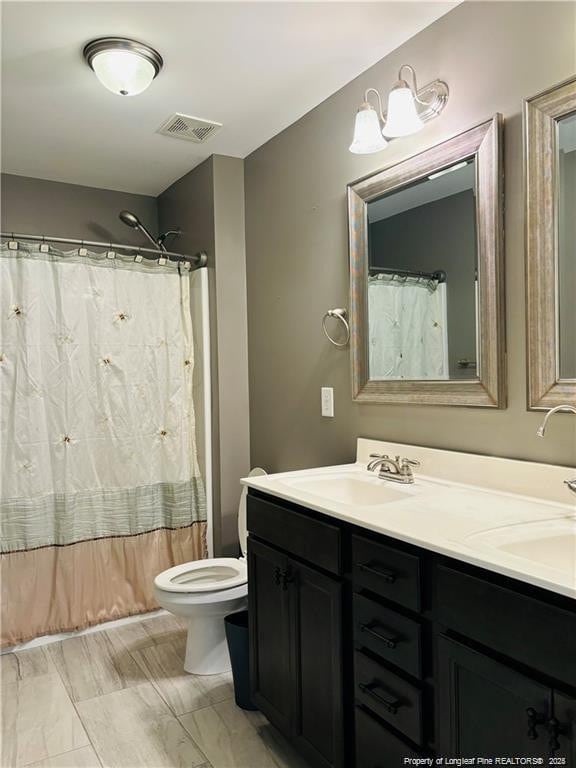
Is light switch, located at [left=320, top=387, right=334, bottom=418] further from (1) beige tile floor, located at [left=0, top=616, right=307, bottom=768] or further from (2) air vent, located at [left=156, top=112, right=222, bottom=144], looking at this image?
(2) air vent, located at [left=156, top=112, right=222, bottom=144]

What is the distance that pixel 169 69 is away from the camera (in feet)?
6.96

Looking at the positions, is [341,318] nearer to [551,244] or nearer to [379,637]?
[551,244]

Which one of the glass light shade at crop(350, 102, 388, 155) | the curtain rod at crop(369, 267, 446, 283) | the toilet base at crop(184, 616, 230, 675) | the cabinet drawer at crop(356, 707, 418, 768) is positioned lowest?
the toilet base at crop(184, 616, 230, 675)

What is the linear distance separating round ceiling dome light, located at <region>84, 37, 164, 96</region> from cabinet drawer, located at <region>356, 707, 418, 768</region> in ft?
7.07

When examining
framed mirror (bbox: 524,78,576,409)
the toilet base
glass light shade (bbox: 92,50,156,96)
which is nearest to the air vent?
glass light shade (bbox: 92,50,156,96)

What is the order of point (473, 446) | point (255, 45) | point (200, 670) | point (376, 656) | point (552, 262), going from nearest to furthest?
point (376, 656), point (552, 262), point (473, 446), point (255, 45), point (200, 670)

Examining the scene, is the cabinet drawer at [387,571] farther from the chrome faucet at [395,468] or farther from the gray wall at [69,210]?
the gray wall at [69,210]

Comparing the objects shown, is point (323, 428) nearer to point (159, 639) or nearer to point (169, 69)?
point (159, 639)

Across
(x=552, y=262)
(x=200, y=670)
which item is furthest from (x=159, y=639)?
(x=552, y=262)

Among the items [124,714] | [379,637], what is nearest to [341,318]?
[379,637]

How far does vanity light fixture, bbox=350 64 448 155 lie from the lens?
179 centimetres

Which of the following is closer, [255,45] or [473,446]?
[473,446]

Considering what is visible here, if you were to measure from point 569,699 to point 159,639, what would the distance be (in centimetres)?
215

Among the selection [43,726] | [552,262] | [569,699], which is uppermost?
[552,262]
